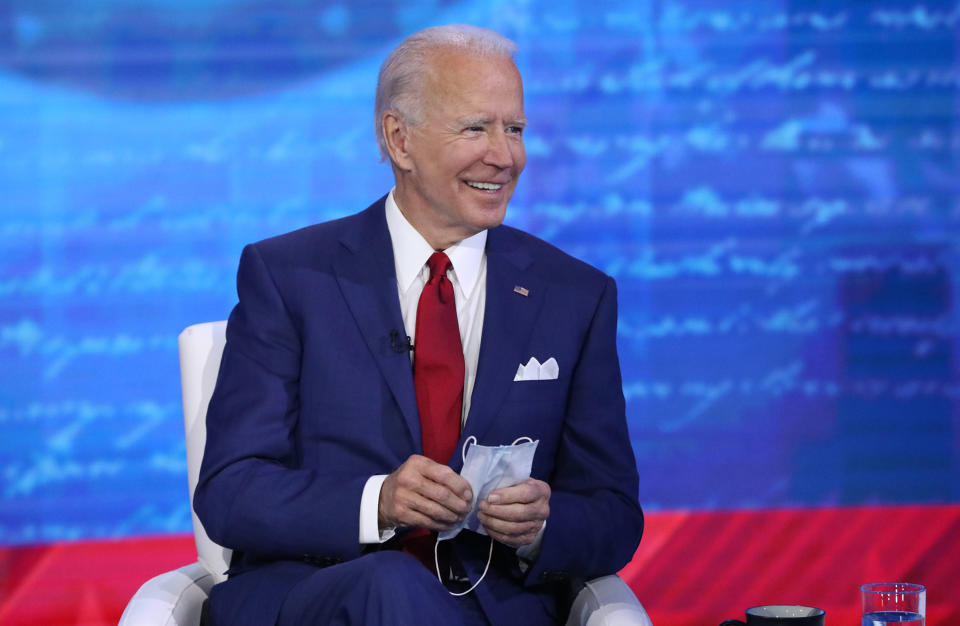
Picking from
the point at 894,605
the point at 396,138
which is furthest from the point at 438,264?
the point at 894,605

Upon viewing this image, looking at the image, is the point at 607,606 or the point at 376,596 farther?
the point at 607,606

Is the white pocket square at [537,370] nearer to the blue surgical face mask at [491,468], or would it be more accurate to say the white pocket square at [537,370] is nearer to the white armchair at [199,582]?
the blue surgical face mask at [491,468]

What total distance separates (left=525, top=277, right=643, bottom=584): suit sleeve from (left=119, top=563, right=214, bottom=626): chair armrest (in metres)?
0.60

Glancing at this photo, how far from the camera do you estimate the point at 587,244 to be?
3.95 meters

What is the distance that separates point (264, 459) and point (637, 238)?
197 centimetres

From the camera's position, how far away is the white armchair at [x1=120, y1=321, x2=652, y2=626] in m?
2.07

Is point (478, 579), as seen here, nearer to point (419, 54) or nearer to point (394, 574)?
point (394, 574)

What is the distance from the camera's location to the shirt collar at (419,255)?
2473 mm

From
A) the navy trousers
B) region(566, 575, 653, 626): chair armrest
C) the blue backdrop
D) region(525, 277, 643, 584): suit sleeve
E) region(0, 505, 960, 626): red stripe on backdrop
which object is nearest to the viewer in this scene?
the navy trousers

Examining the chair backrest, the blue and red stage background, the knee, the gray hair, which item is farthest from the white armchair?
the blue and red stage background

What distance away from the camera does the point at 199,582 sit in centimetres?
232

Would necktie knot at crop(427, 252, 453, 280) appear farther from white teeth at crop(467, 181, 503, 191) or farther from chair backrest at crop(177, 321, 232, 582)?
chair backrest at crop(177, 321, 232, 582)

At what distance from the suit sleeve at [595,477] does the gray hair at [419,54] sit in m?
0.51

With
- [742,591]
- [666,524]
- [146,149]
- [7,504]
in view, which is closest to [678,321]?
[666,524]
